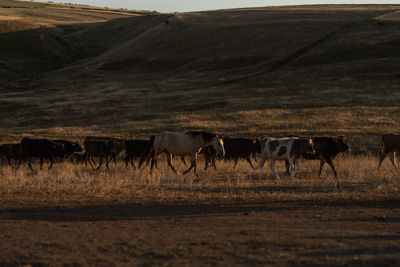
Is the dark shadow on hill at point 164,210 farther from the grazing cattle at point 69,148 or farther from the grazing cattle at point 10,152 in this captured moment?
the grazing cattle at point 69,148

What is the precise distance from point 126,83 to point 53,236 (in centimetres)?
6641

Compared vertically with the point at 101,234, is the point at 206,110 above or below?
above

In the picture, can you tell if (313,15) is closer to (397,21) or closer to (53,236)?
(397,21)

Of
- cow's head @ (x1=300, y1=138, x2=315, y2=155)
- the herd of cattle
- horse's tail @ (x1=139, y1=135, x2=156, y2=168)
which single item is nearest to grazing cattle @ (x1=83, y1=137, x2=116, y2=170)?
the herd of cattle

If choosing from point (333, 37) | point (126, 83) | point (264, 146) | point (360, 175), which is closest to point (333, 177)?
point (360, 175)

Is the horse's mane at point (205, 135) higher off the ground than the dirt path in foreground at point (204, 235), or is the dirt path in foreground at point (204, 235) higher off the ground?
the horse's mane at point (205, 135)

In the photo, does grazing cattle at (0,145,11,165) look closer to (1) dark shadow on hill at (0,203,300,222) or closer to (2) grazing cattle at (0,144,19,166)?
(2) grazing cattle at (0,144,19,166)

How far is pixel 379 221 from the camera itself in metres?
12.4

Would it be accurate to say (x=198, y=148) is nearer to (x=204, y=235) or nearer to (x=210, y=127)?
(x=204, y=235)

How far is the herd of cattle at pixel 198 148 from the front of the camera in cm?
2128

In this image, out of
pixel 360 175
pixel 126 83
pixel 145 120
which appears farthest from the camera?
pixel 126 83

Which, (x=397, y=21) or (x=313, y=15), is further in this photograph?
(x=313, y=15)

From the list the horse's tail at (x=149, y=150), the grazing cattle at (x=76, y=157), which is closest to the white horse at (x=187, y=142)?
the horse's tail at (x=149, y=150)

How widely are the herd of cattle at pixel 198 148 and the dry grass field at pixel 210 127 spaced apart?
28.8 inches
